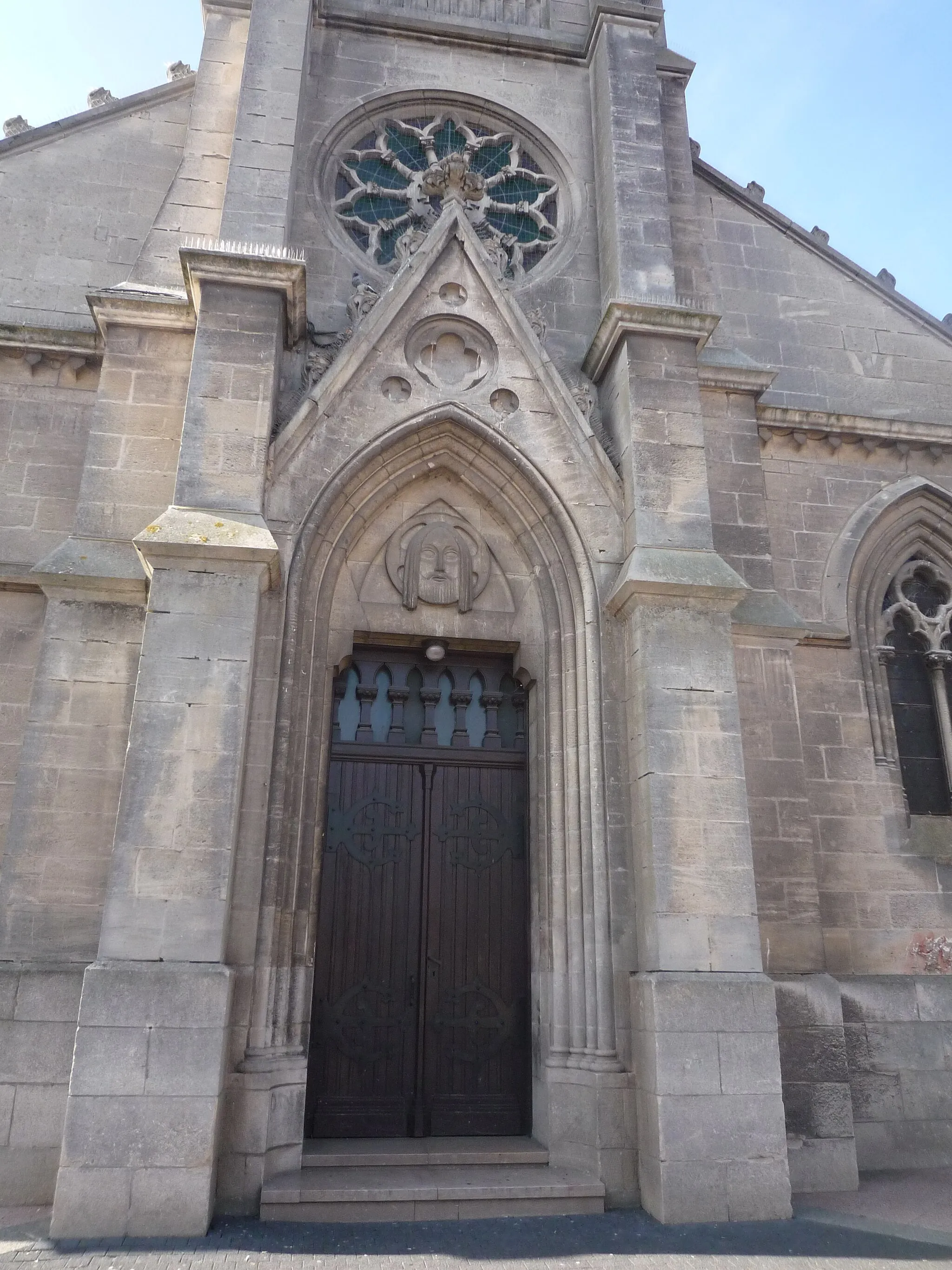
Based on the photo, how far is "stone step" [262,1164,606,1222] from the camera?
619cm

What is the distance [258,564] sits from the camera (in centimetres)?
733

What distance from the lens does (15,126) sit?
1077 cm

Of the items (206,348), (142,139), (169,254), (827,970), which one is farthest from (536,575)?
(142,139)

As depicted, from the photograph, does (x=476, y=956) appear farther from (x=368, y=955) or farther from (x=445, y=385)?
(x=445, y=385)

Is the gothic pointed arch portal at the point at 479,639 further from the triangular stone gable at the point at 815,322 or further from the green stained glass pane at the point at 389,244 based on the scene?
the triangular stone gable at the point at 815,322

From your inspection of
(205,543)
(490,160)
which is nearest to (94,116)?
(490,160)

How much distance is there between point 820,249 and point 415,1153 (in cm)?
1041

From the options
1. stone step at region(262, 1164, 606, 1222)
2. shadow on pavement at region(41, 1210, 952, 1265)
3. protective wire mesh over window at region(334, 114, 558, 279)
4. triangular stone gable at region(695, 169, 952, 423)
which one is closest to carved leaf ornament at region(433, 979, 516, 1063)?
stone step at region(262, 1164, 606, 1222)

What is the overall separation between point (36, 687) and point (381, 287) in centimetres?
517

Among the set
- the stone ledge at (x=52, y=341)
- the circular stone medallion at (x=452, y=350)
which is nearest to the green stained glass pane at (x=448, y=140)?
the circular stone medallion at (x=452, y=350)

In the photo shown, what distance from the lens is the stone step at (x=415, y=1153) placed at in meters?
6.90

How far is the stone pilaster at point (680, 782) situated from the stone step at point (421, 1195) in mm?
575

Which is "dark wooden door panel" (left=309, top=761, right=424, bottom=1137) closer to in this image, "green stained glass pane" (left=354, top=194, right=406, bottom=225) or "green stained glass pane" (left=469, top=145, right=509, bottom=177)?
"green stained glass pane" (left=354, top=194, right=406, bottom=225)

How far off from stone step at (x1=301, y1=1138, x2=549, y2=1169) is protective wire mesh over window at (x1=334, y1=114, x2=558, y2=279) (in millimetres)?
8137
